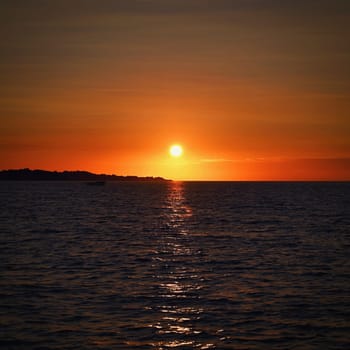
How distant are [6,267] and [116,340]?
16903mm

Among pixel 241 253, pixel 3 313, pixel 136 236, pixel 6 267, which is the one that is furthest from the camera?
pixel 136 236

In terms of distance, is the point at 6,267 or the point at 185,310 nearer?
the point at 185,310

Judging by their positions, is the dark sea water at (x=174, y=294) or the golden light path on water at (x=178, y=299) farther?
the dark sea water at (x=174, y=294)

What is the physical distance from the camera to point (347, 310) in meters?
23.5

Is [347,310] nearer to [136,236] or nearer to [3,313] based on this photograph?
[3,313]

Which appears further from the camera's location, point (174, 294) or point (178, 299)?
point (174, 294)

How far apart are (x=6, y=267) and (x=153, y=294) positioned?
39.4 ft

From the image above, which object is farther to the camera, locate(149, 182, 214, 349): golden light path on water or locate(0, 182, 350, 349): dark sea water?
locate(0, 182, 350, 349): dark sea water

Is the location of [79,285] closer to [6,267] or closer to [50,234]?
[6,267]

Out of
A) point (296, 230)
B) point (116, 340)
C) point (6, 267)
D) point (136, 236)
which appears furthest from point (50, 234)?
point (116, 340)

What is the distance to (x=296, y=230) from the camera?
61281 mm

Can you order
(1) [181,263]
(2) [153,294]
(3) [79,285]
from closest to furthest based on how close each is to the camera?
1. (2) [153,294]
2. (3) [79,285]
3. (1) [181,263]

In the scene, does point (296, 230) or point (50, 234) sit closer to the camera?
point (50, 234)

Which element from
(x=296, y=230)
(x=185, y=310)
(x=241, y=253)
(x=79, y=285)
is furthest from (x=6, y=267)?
(x=296, y=230)
